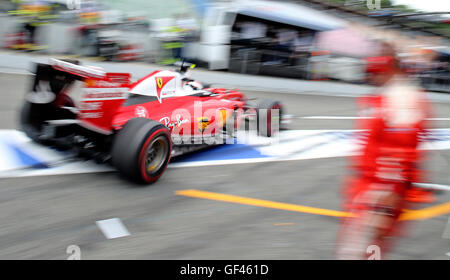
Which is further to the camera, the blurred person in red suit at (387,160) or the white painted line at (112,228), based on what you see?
the white painted line at (112,228)

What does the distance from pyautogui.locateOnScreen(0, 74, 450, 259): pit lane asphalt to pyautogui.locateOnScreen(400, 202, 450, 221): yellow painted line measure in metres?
0.09

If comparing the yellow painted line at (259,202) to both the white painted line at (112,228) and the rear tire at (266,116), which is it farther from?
the rear tire at (266,116)

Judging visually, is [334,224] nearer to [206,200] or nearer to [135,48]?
[206,200]

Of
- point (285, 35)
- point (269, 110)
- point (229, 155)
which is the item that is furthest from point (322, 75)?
point (229, 155)

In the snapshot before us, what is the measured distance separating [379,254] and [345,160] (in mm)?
3930

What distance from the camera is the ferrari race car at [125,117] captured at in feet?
14.3

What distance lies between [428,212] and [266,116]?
3094mm

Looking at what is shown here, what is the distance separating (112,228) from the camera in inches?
145

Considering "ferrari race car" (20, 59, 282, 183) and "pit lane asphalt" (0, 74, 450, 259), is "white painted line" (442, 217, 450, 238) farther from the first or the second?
"ferrari race car" (20, 59, 282, 183)

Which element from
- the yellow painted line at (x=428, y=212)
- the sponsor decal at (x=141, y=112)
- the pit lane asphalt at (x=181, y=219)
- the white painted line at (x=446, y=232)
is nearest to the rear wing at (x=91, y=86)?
the sponsor decal at (x=141, y=112)

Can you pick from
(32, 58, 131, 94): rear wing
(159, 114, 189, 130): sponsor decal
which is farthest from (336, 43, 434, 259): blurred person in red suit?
(159, 114, 189, 130): sponsor decal

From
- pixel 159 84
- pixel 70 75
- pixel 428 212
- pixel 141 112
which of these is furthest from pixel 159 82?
pixel 428 212

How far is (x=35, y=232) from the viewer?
11.5 feet

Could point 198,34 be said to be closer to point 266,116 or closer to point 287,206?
point 266,116
